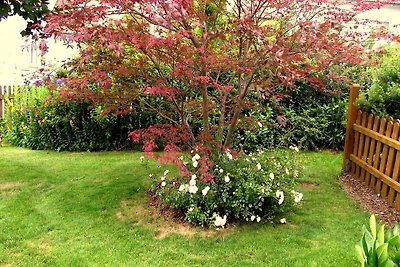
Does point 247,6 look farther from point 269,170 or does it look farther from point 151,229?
point 151,229

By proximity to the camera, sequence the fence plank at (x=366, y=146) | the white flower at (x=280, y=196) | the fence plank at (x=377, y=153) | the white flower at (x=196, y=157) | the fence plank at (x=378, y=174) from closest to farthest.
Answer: the white flower at (x=280, y=196), the white flower at (x=196, y=157), the fence plank at (x=378, y=174), the fence plank at (x=377, y=153), the fence plank at (x=366, y=146)

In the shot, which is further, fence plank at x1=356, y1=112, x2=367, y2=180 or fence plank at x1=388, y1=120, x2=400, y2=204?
fence plank at x1=356, y1=112, x2=367, y2=180

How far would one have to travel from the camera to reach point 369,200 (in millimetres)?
4688

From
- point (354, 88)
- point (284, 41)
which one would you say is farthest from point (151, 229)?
point (354, 88)

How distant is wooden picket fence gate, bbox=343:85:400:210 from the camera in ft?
14.4

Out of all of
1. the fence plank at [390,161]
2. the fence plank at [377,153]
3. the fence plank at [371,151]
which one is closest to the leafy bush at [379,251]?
the fence plank at [390,161]

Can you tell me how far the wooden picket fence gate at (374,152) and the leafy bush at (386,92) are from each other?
131mm

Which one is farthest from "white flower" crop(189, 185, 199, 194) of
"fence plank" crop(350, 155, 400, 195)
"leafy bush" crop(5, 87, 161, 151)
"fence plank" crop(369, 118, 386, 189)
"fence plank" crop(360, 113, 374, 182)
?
"leafy bush" crop(5, 87, 161, 151)

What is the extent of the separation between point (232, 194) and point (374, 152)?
1926 mm

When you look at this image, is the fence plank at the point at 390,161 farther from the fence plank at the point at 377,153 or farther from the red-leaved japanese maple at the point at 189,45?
the red-leaved japanese maple at the point at 189,45

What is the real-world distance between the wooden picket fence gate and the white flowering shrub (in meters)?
1.03

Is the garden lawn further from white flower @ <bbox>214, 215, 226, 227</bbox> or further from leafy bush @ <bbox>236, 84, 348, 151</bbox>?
leafy bush @ <bbox>236, 84, 348, 151</bbox>

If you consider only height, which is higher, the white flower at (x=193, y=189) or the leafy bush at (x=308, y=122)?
the leafy bush at (x=308, y=122)

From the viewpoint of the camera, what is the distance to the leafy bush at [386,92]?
4.67 meters
